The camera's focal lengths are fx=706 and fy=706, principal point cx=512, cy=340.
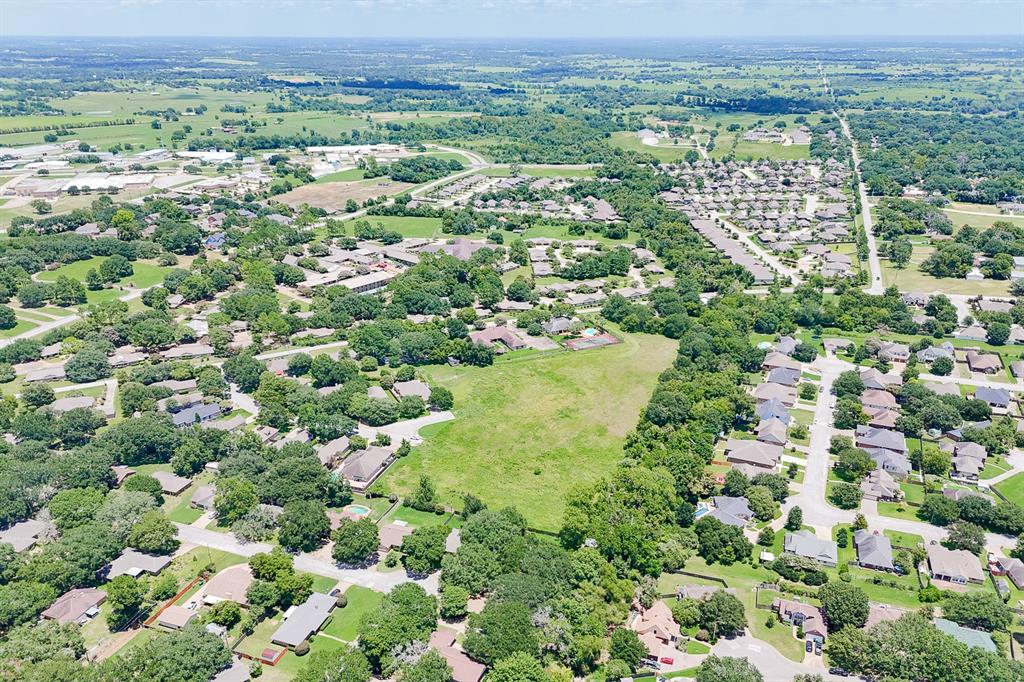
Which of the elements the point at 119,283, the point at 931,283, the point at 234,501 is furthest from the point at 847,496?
the point at 119,283

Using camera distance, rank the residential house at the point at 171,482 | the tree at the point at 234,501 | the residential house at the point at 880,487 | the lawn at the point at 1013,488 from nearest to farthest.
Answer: the tree at the point at 234,501, the lawn at the point at 1013,488, the residential house at the point at 880,487, the residential house at the point at 171,482

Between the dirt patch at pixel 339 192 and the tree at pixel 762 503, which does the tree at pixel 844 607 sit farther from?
the dirt patch at pixel 339 192

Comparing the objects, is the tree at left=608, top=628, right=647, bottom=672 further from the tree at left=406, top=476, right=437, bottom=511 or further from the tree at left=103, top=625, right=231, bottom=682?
the tree at left=103, top=625, right=231, bottom=682

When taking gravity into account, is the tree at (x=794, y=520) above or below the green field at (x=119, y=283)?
below

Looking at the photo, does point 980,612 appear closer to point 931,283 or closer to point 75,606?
point 75,606

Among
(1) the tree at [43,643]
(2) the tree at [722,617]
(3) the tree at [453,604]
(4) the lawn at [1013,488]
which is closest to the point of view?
(1) the tree at [43,643]

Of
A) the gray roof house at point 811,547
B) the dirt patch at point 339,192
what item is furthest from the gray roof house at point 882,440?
the dirt patch at point 339,192

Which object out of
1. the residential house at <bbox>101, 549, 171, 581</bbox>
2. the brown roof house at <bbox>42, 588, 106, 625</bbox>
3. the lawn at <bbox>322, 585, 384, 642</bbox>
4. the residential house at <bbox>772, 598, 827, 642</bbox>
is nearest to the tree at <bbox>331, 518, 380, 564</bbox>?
the lawn at <bbox>322, 585, 384, 642</bbox>
